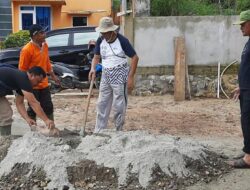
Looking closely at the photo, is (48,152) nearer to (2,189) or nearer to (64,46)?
(2,189)

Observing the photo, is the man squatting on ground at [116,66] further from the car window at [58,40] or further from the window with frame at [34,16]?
the window with frame at [34,16]

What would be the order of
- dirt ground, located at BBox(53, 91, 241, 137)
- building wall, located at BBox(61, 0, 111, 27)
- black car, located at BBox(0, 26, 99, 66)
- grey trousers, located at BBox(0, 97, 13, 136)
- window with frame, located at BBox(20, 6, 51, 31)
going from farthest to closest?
building wall, located at BBox(61, 0, 111, 27) → window with frame, located at BBox(20, 6, 51, 31) → black car, located at BBox(0, 26, 99, 66) → dirt ground, located at BBox(53, 91, 241, 137) → grey trousers, located at BBox(0, 97, 13, 136)

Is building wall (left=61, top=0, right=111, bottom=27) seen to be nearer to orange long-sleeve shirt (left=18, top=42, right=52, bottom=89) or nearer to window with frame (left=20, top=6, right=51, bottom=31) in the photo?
window with frame (left=20, top=6, right=51, bottom=31)

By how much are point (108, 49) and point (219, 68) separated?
5082 mm

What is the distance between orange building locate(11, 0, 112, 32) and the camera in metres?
→ 27.4

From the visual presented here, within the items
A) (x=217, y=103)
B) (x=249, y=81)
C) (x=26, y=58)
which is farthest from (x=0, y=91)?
(x=217, y=103)

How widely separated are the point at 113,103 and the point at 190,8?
26.2ft

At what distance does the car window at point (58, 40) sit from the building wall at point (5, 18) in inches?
491

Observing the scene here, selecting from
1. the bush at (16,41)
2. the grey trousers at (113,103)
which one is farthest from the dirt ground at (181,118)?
the bush at (16,41)

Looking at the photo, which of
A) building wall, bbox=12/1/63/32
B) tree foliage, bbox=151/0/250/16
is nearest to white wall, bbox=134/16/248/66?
tree foliage, bbox=151/0/250/16

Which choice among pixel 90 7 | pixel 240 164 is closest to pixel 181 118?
pixel 240 164

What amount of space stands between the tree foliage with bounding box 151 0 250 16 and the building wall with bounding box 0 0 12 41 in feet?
43.6

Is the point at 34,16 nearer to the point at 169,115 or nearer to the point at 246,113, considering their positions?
the point at 169,115

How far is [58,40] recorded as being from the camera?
15.5 m
